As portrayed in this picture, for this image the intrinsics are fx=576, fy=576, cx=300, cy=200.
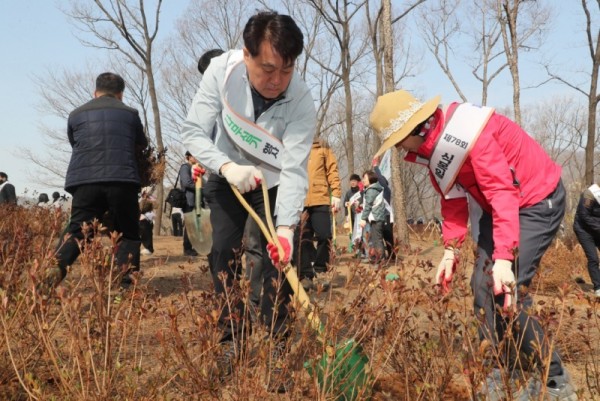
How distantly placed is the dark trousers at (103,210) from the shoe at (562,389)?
106 inches

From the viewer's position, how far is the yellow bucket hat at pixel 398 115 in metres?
2.51

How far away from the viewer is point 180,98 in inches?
1104

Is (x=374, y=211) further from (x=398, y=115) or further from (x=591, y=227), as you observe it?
(x=398, y=115)

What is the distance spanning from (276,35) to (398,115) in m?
0.65

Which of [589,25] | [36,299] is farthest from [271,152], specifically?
[589,25]

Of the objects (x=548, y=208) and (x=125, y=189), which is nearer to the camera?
(x=548, y=208)

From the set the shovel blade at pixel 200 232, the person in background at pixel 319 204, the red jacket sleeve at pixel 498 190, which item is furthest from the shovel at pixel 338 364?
the shovel blade at pixel 200 232

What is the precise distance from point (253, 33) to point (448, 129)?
0.97 m

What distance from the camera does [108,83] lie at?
4.50 m

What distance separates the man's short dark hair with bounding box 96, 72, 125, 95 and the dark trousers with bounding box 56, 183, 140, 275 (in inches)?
32.0

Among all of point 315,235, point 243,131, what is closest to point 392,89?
point 315,235

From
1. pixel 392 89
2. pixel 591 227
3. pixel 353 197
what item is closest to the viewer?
pixel 591 227

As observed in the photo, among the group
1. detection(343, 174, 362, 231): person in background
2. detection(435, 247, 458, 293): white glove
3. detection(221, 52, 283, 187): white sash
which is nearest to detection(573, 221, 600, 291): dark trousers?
detection(343, 174, 362, 231): person in background

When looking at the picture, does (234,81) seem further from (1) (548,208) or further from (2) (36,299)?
(1) (548,208)
